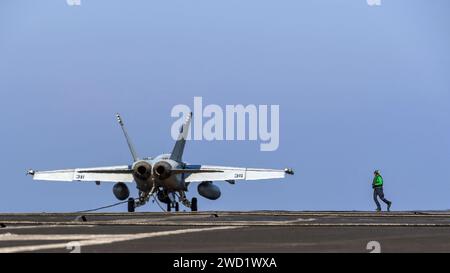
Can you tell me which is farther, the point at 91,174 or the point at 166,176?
the point at 91,174

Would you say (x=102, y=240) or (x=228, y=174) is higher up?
(x=228, y=174)

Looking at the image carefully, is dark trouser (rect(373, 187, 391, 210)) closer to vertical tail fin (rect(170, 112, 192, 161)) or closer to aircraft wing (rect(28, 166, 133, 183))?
vertical tail fin (rect(170, 112, 192, 161))

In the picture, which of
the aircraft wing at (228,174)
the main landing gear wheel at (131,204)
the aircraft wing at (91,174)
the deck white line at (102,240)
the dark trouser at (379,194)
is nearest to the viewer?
the deck white line at (102,240)

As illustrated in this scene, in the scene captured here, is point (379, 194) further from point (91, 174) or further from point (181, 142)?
point (91, 174)

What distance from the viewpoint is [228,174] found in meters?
62.6

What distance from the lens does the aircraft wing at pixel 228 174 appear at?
61688 millimetres

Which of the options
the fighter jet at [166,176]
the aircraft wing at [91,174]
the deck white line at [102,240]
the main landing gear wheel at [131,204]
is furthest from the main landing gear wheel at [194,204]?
the deck white line at [102,240]

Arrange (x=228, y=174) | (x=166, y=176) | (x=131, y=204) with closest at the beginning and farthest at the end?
(x=166, y=176) < (x=131, y=204) < (x=228, y=174)

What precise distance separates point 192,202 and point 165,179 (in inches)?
224

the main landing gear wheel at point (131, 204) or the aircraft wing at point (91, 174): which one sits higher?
the aircraft wing at point (91, 174)

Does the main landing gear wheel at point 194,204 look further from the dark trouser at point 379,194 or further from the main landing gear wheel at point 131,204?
the dark trouser at point 379,194

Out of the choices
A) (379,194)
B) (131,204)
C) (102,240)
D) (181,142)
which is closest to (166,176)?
(131,204)

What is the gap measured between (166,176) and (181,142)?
6.76m

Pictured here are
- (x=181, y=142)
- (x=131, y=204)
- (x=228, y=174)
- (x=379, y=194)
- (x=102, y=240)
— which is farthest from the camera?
(x=181, y=142)
